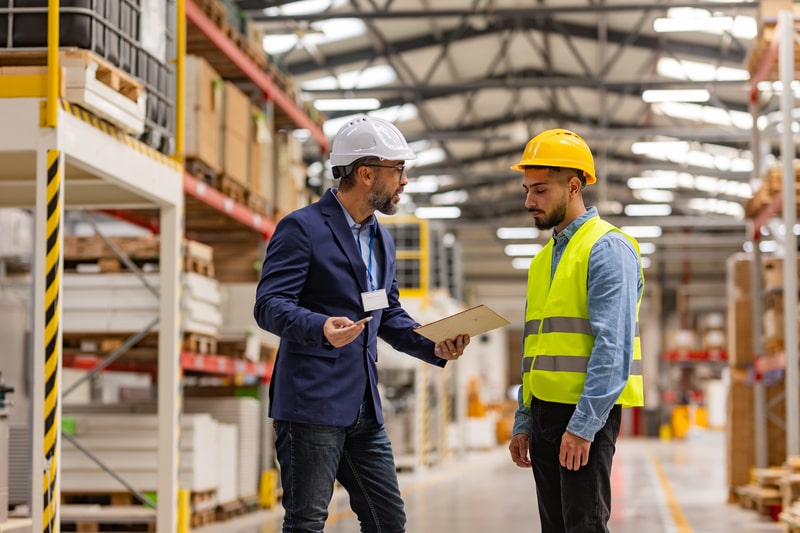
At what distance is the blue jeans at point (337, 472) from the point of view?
3.49 m

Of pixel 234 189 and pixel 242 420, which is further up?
pixel 234 189

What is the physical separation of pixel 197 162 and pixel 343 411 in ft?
19.7

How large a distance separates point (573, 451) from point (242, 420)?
7873mm

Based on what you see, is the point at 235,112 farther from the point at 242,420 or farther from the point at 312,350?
the point at 312,350

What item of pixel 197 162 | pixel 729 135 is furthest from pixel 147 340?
pixel 729 135

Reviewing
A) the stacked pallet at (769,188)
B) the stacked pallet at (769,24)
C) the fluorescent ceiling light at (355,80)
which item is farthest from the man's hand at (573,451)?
the fluorescent ceiling light at (355,80)

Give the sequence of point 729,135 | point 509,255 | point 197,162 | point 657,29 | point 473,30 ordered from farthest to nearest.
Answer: point 509,255, point 729,135, point 473,30, point 657,29, point 197,162

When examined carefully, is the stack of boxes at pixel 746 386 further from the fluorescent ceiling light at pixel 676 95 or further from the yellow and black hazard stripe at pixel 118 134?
the fluorescent ceiling light at pixel 676 95

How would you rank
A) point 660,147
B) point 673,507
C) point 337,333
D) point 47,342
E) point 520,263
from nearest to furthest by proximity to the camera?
point 337,333 < point 47,342 < point 673,507 < point 660,147 < point 520,263

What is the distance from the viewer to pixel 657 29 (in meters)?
18.3

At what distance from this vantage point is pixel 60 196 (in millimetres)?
5543

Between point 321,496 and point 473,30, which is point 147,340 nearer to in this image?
point 321,496

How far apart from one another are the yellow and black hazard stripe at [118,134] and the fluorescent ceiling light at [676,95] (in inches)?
603

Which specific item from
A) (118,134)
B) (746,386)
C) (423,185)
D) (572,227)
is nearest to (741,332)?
(746,386)
